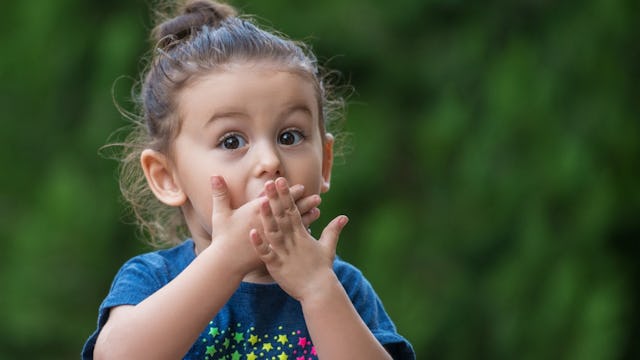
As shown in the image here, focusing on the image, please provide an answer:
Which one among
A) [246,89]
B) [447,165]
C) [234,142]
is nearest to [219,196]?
[234,142]

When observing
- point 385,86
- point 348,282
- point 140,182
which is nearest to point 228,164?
point 348,282

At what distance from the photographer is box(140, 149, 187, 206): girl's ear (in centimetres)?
252

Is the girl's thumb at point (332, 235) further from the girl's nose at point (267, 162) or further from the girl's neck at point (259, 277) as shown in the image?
the girl's neck at point (259, 277)

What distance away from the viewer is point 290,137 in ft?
7.78

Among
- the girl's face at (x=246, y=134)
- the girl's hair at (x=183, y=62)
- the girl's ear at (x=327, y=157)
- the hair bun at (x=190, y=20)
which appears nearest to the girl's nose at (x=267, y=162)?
the girl's face at (x=246, y=134)

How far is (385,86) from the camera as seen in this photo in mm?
5332

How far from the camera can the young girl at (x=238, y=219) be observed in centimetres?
217

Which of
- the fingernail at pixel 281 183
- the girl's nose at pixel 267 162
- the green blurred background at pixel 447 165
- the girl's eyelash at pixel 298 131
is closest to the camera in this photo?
the fingernail at pixel 281 183

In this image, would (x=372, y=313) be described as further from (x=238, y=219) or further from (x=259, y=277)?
(x=238, y=219)

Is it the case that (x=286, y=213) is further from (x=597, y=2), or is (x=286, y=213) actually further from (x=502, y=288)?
(x=597, y=2)

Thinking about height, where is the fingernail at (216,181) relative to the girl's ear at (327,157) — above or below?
below

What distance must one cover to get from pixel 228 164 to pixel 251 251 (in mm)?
215

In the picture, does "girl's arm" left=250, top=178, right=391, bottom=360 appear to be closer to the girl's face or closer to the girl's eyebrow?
the girl's face

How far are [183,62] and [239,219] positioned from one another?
1.58ft
